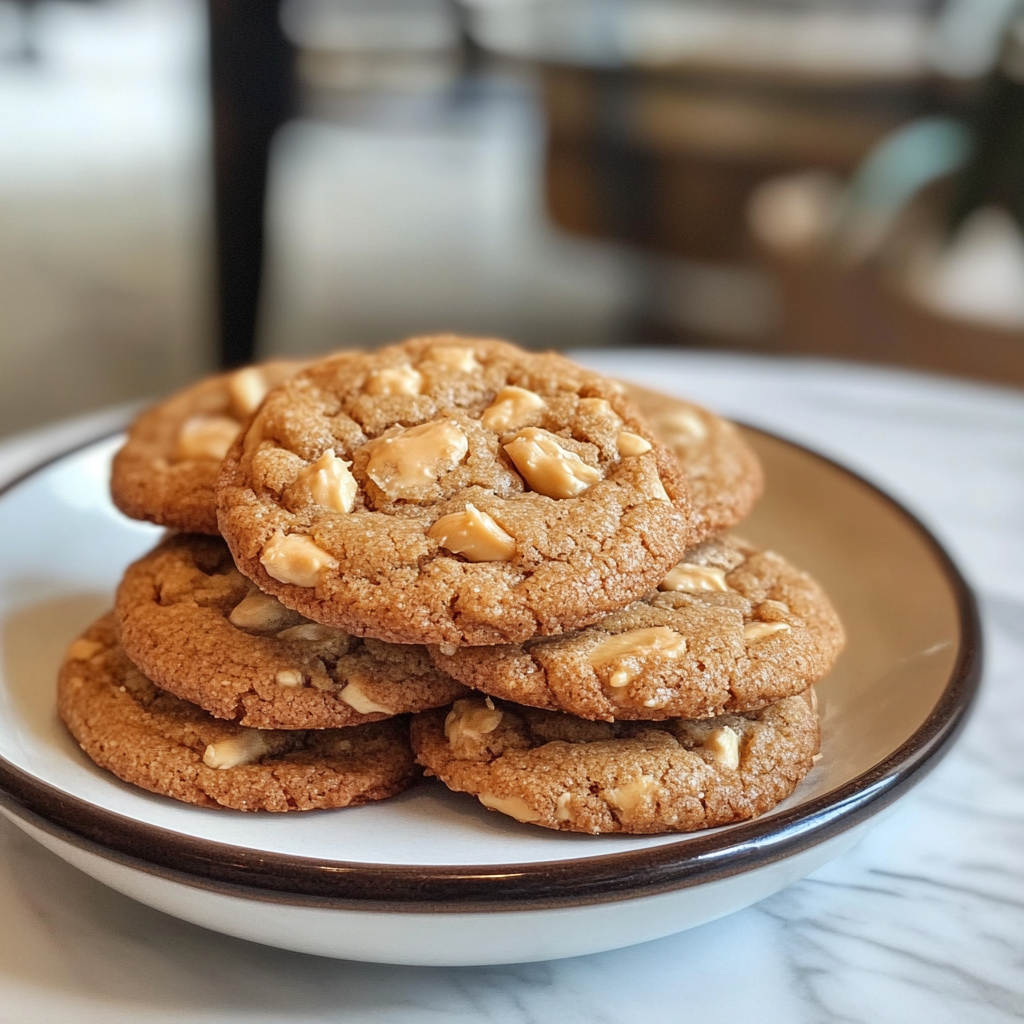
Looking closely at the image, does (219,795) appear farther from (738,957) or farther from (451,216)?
(451,216)

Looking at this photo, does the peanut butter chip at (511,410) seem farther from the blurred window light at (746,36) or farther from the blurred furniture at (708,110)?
the blurred window light at (746,36)

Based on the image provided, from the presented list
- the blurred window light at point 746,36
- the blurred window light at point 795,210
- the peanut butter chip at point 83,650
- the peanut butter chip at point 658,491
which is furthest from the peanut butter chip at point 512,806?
the blurred window light at point 746,36

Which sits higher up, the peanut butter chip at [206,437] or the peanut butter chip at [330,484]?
the peanut butter chip at [330,484]

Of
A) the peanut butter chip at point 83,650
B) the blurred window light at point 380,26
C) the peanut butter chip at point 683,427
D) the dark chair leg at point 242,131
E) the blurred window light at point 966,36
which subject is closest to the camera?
the peanut butter chip at point 83,650

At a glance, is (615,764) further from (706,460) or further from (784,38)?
(784,38)

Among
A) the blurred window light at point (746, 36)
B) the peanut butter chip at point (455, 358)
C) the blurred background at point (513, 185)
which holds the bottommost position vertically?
the blurred background at point (513, 185)

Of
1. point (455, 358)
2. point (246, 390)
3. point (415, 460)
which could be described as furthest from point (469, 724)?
point (246, 390)

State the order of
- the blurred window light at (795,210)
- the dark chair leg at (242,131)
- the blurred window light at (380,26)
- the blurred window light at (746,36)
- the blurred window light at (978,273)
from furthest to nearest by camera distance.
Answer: the blurred window light at (380,26) < the blurred window light at (746,36) < the blurred window light at (795,210) < the blurred window light at (978,273) < the dark chair leg at (242,131)

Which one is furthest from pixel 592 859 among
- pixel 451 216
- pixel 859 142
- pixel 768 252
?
pixel 451 216
